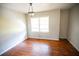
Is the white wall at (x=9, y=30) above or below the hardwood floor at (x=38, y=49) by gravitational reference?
above

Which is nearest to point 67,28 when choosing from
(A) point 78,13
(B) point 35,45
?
(A) point 78,13

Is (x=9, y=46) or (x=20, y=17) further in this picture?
(x=9, y=46)

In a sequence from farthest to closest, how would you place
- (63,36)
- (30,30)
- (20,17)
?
1. (63,36)
2. (20,17)
3. (30,30)

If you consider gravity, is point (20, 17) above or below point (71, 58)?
above

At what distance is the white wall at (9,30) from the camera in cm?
203

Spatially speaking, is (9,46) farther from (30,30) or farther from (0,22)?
(30,30)

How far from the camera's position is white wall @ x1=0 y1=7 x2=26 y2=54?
203cm

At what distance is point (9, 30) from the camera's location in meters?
2.31

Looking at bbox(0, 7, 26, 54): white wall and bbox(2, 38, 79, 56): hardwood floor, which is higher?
bbox(0, 7, 26, 54): white wall

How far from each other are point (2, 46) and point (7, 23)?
2.28 ft

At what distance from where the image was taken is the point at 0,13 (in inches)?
90.0

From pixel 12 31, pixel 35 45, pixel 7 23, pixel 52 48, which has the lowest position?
pixel 52 48

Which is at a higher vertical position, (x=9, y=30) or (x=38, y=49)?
(x=9, y=30)

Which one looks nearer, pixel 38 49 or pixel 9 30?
pixel 38 49
